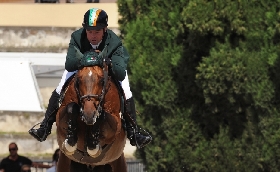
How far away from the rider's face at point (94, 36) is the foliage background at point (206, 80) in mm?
8355

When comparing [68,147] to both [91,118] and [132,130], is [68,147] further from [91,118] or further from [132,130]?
[132,130]

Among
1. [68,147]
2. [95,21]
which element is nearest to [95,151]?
[68,147]

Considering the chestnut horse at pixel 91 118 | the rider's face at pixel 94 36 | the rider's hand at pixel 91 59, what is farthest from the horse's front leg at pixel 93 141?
the rider's face at pixel 94 36

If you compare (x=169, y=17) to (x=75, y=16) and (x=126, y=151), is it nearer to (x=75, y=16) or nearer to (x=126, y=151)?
(x=126, y=151)

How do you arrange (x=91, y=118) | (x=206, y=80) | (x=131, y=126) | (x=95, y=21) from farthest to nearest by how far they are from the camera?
1. (x=206, y=80)
2. (x=131, y=126)
3. (x=95, y=21)
4. (x=91, y=118)

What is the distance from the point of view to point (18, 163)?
18.4 metres

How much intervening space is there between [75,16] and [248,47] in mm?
10110

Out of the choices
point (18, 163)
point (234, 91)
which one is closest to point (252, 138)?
point (234, 91)

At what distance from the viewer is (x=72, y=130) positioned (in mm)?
10516

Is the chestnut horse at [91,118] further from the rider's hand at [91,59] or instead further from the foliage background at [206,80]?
the foliage background at [206,80]

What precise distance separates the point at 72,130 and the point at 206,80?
9964mm

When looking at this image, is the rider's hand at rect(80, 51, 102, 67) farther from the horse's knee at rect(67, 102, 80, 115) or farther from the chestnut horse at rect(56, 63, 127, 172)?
the horse's knee at rect(67, 102, 80, 115)

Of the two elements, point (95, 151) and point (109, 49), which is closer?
point (95, 151)

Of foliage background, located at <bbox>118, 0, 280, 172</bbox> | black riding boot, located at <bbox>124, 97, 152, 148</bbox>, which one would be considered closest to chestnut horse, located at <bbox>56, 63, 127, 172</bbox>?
black riding boot, located at <bbox>124, 97, 152, 148</bbox>
